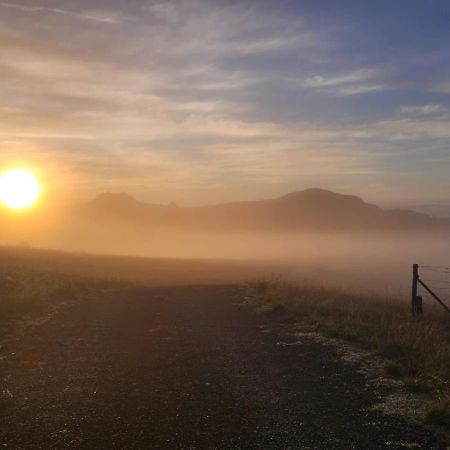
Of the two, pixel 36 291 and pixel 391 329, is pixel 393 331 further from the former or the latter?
pixel 36 291

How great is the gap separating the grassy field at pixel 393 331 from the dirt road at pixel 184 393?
0.84 metres

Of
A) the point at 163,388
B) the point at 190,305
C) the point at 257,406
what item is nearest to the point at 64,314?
the point at 190,305

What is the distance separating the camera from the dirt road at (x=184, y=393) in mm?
7738

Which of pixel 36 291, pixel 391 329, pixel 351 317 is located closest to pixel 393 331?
pixel 391 329

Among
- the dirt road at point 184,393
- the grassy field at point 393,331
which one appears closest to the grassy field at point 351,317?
the grassy field at point 393,331

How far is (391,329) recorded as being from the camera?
14.6 metres

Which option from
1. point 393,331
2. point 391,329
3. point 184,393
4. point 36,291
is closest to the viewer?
point 184,393

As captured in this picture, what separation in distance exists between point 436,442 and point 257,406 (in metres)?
2.91

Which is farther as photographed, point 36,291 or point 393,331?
point 36,291

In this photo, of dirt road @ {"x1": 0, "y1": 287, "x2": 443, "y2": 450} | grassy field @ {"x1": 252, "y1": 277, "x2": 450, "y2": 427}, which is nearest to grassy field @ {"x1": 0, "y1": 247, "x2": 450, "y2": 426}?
grassy field @ {"x1": 252, "y1": 277, "x2": 450, "y2": 427}

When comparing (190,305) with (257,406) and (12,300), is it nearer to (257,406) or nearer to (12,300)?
(12,300)

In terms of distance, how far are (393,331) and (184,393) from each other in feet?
22.1

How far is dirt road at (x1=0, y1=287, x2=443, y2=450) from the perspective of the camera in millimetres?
7738

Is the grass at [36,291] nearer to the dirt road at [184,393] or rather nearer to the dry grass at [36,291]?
the dry grass at [36,291]
